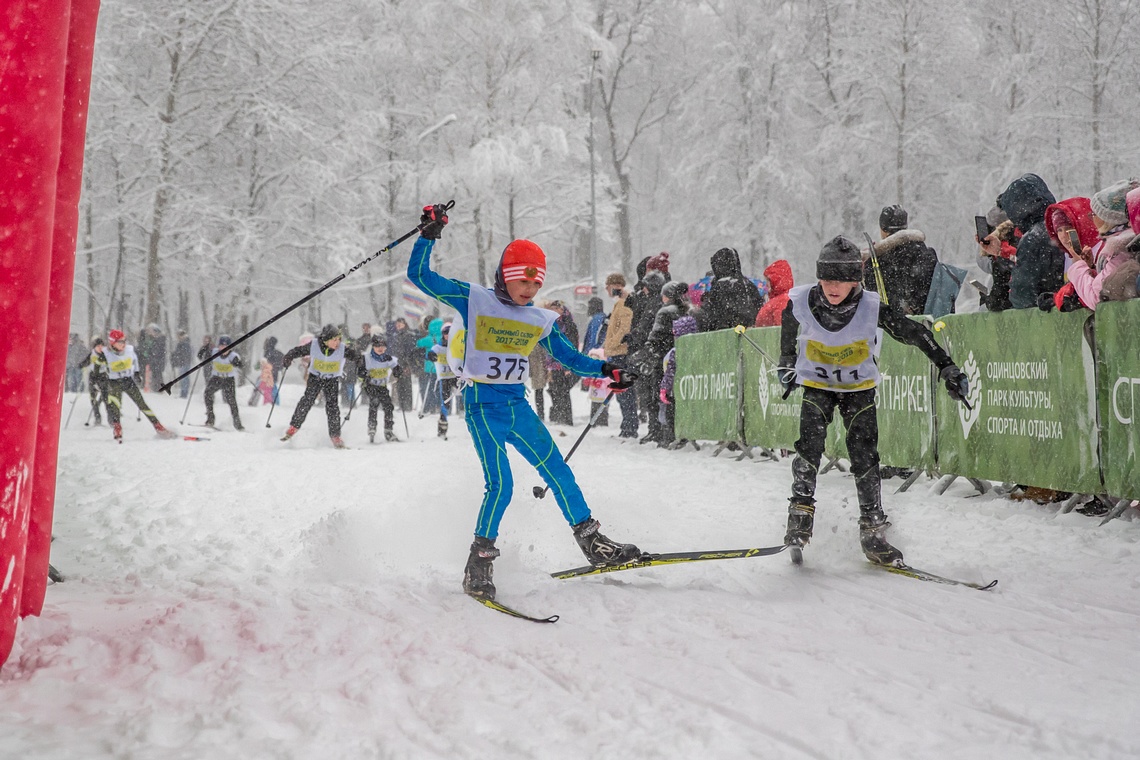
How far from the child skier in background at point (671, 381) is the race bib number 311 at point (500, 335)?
729 cm

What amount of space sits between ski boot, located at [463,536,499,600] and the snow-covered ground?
100 millimetres

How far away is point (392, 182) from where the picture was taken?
3002 cm

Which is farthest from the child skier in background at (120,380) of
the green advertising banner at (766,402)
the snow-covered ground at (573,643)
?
the green advertising banner at (766,402)

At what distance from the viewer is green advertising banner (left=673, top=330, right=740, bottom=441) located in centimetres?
1100

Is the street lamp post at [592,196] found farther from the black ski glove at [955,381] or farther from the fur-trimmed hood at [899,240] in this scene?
the black ski glove at [955,381]

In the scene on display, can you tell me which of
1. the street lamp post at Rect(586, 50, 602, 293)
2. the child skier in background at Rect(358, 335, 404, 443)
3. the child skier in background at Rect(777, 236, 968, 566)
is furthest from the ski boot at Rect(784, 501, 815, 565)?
the street lamp post at Rect(586, 50, 602, 293)

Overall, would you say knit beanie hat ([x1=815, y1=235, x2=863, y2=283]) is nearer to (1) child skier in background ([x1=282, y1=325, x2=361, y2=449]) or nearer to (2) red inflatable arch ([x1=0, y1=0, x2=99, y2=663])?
(2) red inflatable arch ([x1=0, y1=0, x2=99, y2=663])

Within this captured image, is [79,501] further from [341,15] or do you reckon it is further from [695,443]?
[341,15]

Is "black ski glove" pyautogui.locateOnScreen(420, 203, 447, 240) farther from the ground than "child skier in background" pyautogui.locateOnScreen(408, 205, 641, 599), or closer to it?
farther from the ground

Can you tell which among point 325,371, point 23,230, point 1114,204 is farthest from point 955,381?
point 325,371

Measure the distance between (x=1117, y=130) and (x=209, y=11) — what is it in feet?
71.9

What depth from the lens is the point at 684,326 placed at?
12406 millimetres

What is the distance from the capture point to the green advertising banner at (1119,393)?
582cm

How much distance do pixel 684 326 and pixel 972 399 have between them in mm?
5394
